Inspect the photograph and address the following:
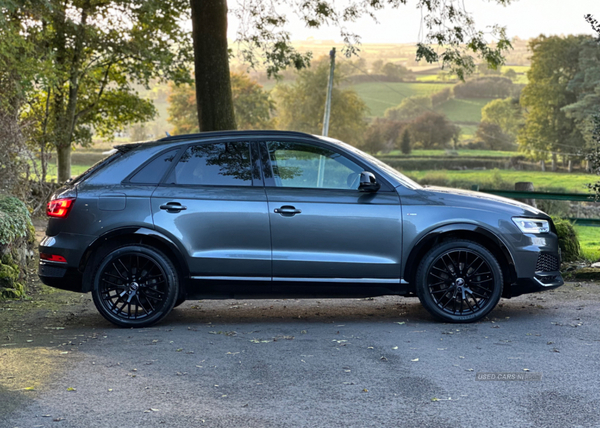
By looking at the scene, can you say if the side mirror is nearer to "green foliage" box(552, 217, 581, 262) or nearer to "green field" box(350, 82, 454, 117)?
"green foliage" box(552, 217, 581, 262)

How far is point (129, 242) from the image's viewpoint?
7.29 meters

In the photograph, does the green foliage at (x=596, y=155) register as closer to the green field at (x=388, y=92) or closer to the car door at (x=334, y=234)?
the car door at (x=334, y=234)

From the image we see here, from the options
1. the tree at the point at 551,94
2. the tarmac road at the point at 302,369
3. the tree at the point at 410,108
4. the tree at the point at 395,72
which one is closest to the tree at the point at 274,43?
the tarmac road at the point at 302,369

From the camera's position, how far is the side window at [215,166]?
7.30m

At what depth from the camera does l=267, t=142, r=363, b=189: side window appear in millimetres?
7262

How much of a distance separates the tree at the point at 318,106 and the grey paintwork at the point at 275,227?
78467 millimetres

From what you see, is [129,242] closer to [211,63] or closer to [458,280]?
[458,280]

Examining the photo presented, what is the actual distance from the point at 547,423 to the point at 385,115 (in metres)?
111

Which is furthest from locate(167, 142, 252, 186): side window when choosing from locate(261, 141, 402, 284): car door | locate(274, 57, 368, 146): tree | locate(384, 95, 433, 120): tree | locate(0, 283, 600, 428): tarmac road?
locate(384, 95, 433, 120): tree

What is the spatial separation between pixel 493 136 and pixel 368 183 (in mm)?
98435

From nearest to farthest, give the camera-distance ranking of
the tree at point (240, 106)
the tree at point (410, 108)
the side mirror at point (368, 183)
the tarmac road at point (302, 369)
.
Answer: the tarmac road at point (302, 369) < the side mirror at point (368, 183) < the tree at point (240, 106) < the tree at point (410, 108)

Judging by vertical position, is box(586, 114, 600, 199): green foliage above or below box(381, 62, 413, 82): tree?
below

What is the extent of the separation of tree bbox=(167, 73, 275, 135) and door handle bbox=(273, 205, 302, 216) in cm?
6672

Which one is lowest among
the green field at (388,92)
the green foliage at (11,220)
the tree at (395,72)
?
the green foliage at (11,220)
